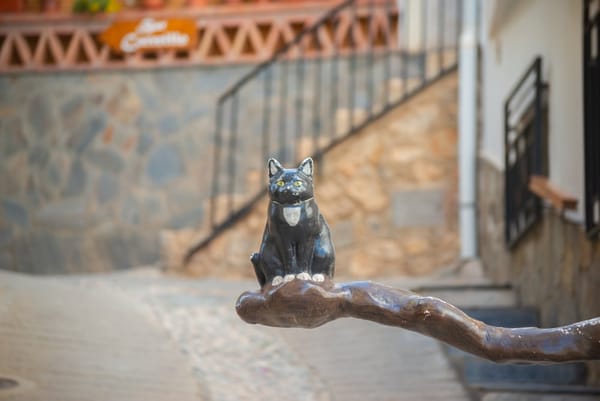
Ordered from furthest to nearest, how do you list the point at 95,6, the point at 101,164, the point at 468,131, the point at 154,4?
the point at 154,4 < the point at 95,6 < the point at 101,164 < the point at 468,131

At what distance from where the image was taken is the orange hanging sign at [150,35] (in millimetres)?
9133

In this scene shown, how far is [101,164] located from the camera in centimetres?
915

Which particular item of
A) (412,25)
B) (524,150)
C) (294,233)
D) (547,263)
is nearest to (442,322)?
(294,233)

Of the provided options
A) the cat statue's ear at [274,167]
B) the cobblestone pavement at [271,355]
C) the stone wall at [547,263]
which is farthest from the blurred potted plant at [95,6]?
the cat statue's ear at [274,167]

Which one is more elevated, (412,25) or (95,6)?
(95,6)

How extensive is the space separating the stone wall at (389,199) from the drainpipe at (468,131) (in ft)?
0.51

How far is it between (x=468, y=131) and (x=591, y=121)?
3.22 meters

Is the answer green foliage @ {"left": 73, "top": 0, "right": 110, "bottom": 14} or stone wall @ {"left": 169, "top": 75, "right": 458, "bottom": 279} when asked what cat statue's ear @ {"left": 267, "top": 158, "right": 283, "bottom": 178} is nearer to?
stone wall @ {"left": 169, "top": 75, "right": 458, "bottom": 279}

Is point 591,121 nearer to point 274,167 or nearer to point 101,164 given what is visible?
point 274,167

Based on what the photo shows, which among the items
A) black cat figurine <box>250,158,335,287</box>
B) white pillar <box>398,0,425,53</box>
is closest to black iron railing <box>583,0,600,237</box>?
black cat figurine <box>250,158,335,287</box>

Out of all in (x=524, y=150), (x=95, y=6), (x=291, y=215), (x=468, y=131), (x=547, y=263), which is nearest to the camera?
(x=291, y=215)

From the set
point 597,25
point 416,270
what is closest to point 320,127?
point 416,270

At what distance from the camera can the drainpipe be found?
773cm

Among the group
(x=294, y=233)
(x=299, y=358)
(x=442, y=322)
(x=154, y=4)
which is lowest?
(x=299, y=358)
